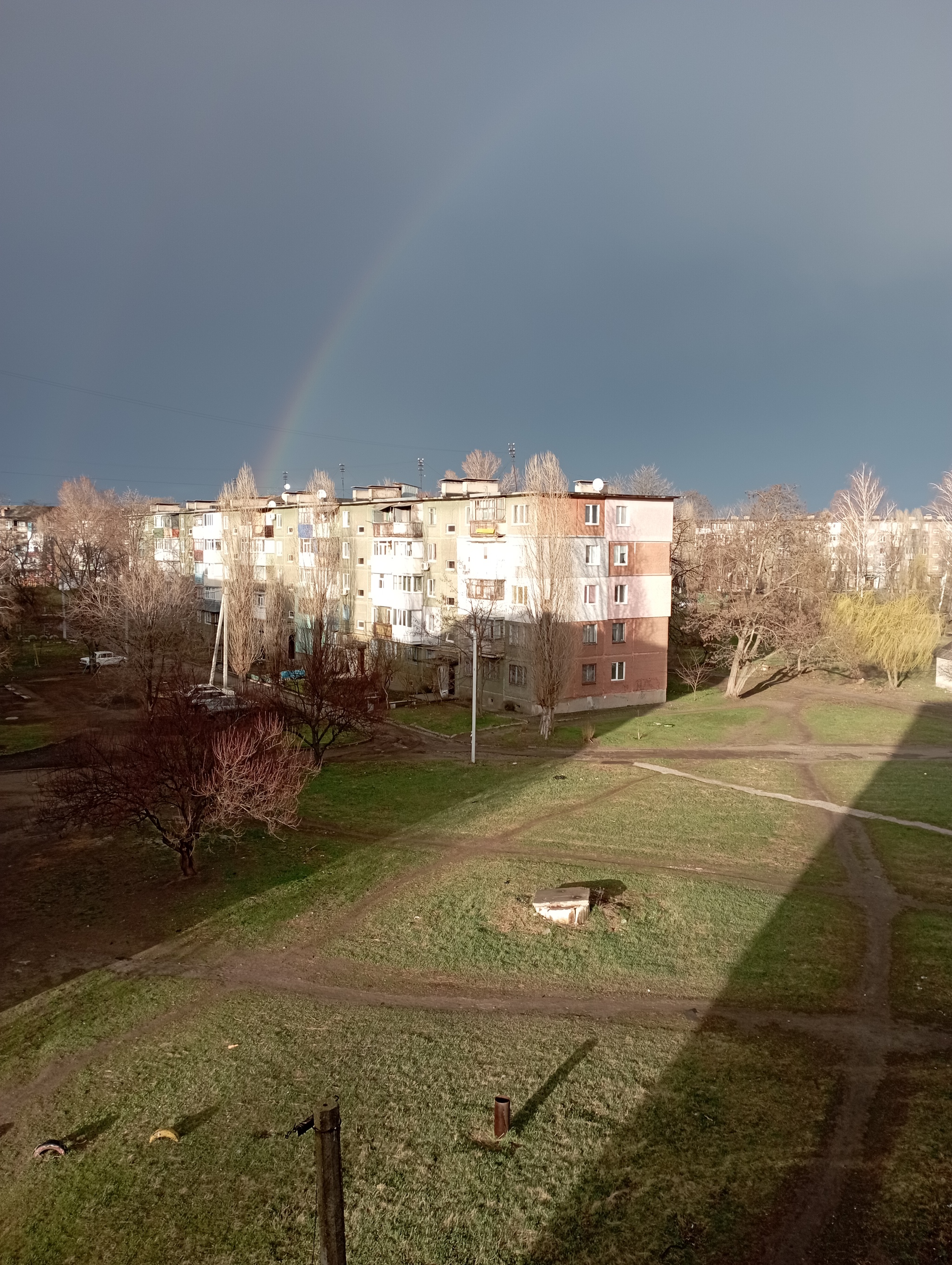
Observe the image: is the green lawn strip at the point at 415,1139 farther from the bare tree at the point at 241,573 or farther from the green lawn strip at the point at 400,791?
the bare tree at the point at 241,573

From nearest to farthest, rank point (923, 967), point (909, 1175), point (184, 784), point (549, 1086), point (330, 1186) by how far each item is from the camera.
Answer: point (330, 1186)
point (909, 1175)
point (549, 1086)
point (923, 967)
point (184, 784)

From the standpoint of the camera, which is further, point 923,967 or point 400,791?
point 400,791

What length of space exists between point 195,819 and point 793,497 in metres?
46.4

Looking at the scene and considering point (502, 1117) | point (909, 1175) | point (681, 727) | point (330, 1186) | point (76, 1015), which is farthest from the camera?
point (681, 727)

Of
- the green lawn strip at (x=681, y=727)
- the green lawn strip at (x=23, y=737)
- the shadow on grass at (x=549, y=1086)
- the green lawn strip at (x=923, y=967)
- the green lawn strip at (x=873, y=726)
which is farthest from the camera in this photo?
the green lawn strip at (x=681, y=727)

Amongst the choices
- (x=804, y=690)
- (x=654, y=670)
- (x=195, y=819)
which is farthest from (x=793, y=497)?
(x=195, y=819)

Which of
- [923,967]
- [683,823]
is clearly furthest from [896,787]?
[923,967]

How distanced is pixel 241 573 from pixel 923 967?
139 ft

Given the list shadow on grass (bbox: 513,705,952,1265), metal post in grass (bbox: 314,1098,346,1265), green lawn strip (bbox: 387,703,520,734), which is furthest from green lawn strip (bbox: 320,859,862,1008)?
green lawn strip (bbox: 387,703,520,734)

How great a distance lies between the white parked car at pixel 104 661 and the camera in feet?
160

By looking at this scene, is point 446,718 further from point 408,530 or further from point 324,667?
point 408,530

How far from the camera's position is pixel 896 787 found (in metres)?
25.8

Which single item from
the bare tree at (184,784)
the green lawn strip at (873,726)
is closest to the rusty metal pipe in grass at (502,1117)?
the bare tree at (184,784)

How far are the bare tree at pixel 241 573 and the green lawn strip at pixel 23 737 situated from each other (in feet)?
35.5
